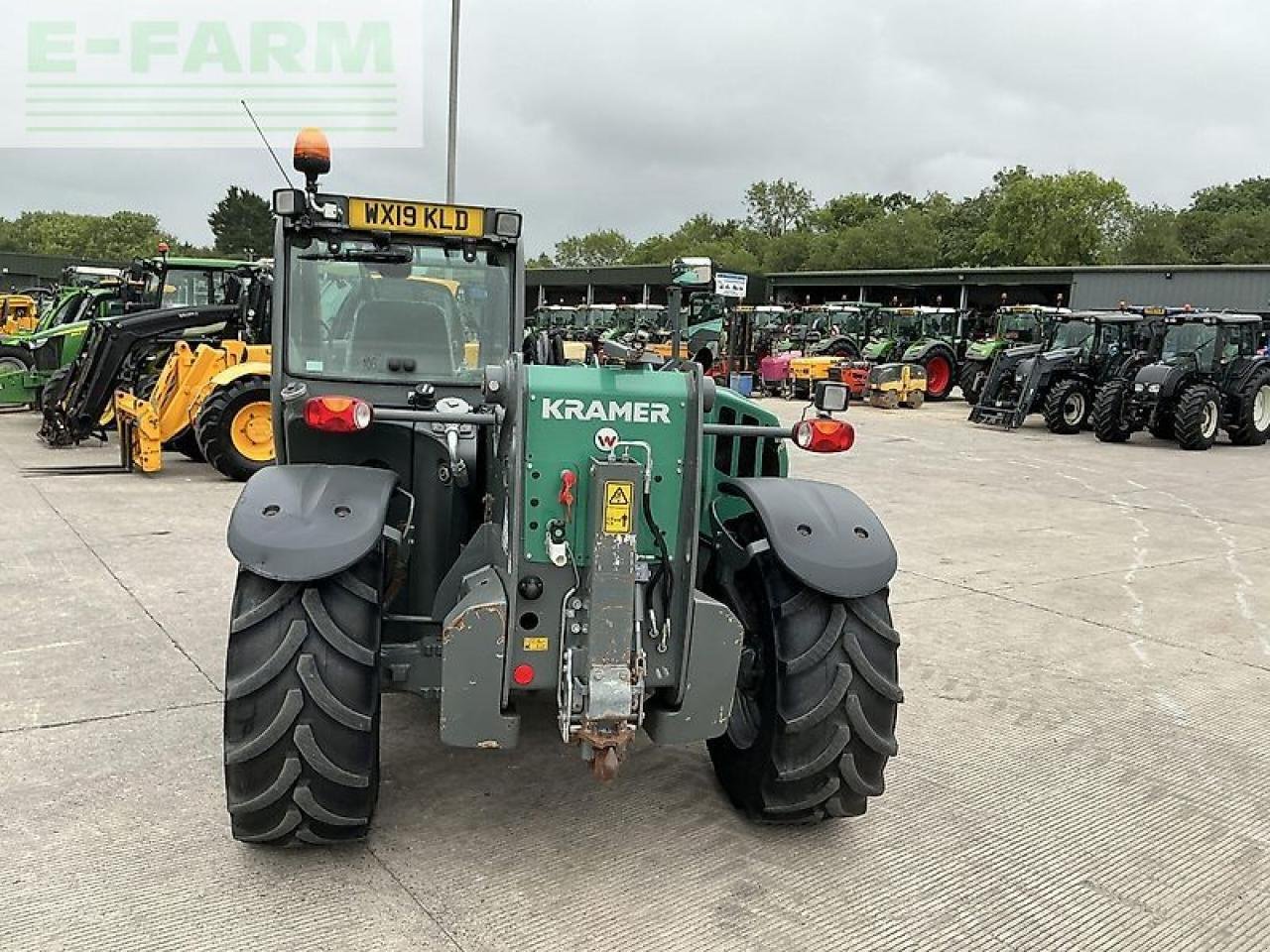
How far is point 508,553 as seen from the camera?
3.04 m

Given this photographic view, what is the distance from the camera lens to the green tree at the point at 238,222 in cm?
8338

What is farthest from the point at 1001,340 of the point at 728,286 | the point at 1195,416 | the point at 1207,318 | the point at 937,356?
the point at 728,286

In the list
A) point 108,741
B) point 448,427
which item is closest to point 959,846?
point 448,427

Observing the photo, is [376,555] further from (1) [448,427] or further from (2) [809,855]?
(2) [809,855]

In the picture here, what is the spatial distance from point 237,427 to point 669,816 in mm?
7882

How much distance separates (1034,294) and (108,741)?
40.6 metres

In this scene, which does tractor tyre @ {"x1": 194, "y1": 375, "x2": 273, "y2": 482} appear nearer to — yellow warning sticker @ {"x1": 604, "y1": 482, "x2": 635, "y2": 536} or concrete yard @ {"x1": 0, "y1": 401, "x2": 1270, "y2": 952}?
concrete yard @ {"x1": 0, "y1": 401, "x2": 1270, "y2": 952}

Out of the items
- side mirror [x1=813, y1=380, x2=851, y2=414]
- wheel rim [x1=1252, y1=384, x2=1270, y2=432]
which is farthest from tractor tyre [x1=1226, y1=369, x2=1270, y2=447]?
side mirror [x1=813, y1=380, x2=851, y2=414]

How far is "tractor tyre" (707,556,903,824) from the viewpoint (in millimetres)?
3303

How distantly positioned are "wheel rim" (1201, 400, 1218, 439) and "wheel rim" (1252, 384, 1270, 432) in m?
1.46

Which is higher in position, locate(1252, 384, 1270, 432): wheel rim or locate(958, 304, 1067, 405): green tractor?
locate(958, 304, 1067, 405): green tractor

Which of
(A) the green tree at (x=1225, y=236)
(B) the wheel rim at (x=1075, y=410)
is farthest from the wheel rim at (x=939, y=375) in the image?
(A) the green tree at (x=1225, y=236)

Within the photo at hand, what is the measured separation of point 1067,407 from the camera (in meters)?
18.7

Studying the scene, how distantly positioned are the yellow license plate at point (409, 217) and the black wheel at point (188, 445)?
722 cm
